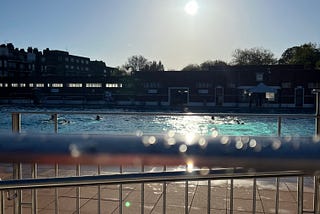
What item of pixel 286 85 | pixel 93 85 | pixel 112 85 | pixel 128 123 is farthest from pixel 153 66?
pixel 128 123

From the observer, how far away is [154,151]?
83cm

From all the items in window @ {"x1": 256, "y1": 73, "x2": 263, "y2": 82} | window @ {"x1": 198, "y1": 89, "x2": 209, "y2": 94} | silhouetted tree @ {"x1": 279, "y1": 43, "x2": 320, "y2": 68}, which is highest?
silhouetted tree @ {"x1": 279, "y1": 43, "x2": 320, "y2": 68}

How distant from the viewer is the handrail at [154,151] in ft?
2.66

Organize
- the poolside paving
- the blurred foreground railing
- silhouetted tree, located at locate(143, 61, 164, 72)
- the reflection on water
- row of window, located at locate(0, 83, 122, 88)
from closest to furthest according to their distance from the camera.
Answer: the blurred foreground railing → the poolside paving → the reflection on water → row of window, located at locate(0, 83, 122, 88) → silhouetted tree, located at locate(143, 61, 164, 72)

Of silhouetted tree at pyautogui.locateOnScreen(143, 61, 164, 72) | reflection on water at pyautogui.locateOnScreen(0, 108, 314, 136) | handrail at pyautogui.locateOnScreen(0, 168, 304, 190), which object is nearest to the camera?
handrail at pyautogui.locateOnScreen(0, 168, 304, 190)

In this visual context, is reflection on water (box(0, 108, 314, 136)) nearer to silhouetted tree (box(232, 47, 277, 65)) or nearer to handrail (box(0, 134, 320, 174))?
handrail (box(0, 134, 320, 174))

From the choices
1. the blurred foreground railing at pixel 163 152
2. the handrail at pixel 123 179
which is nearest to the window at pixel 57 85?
the handrail at pixel 123 179

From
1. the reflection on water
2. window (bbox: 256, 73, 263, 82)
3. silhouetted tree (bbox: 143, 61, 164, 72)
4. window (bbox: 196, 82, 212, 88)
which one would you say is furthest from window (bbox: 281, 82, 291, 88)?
silhouetted tree (bbox: 143, 61, 164, 72)

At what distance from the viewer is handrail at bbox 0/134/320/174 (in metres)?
0.81

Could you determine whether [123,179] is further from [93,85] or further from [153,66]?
[153,66]

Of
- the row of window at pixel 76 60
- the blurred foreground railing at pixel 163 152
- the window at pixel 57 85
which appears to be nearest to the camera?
the blurred foreground railing at pixel 163 152

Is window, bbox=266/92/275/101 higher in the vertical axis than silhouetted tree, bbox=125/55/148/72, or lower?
lower

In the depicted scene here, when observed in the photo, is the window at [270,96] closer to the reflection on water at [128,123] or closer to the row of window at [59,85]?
the row of window at [59,85]

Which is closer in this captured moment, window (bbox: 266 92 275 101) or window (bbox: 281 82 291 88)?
window (bbox: 281 82 291 88)
